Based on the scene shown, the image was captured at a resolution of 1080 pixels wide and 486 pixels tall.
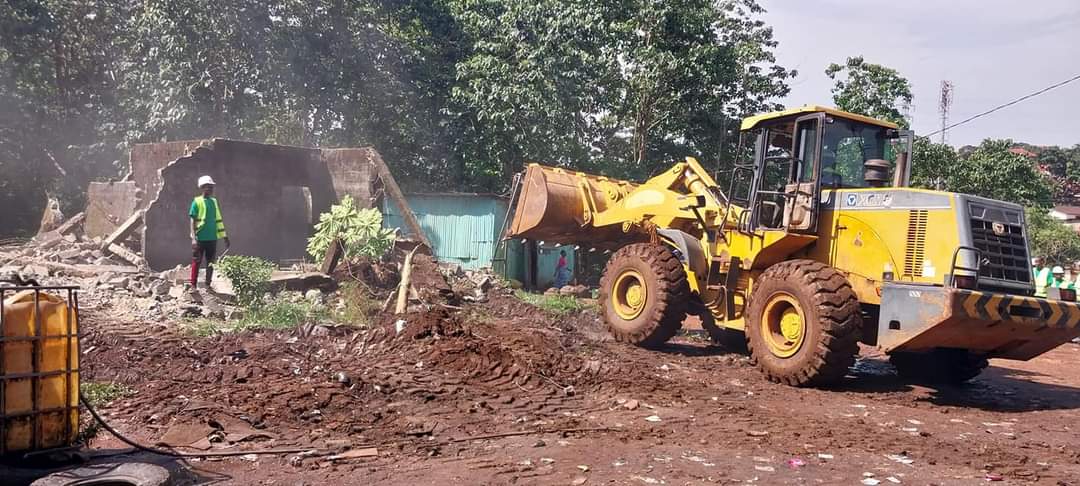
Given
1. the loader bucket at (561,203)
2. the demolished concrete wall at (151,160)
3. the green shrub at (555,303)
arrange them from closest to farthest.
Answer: the loader bucket at (561,203) → the green shrub at (555,303) → the demolished concrete wall at (151,160)

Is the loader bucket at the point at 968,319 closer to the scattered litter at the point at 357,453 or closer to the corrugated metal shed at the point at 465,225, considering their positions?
the scattered litter at the point at 357,453

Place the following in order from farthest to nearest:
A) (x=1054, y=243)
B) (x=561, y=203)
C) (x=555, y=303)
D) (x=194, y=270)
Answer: (x=1054, y=243)
(x=555, y=303)
(x=561, y=203)
(x=194, y=270)

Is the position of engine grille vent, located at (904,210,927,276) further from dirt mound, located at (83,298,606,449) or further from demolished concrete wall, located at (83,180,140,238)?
demolished concrete wall, located at (83,180,140,238)

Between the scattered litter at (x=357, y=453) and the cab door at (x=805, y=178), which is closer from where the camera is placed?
the scattered litter at (x=357, y=453)

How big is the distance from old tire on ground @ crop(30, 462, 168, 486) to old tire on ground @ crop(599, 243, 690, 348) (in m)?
6.35

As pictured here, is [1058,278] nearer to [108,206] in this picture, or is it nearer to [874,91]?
[874,91]

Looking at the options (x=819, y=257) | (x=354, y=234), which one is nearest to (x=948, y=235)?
(x=819, y=257)

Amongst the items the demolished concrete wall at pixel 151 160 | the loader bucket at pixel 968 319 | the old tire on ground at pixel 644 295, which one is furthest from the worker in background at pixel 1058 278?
the demolished concrete wall at pixel 151 160

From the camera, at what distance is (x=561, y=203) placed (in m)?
10.9

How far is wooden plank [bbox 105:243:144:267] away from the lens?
1325cm

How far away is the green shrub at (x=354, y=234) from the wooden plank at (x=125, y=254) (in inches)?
124

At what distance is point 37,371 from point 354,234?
769cm

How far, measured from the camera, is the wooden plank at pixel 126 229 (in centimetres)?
1376

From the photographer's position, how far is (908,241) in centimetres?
743
